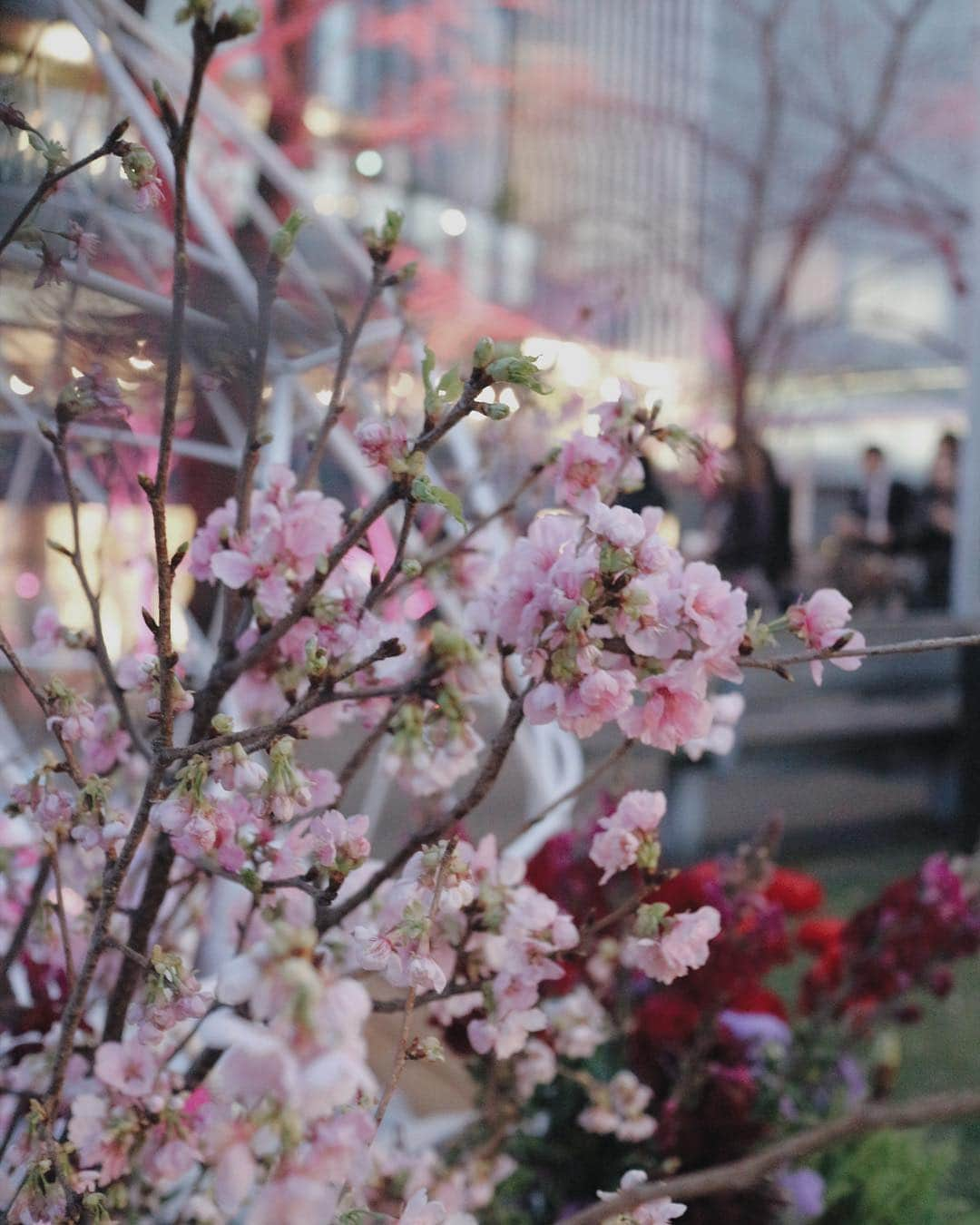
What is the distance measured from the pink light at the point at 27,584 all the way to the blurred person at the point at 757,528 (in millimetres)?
4003

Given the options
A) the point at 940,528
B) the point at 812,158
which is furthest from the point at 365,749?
the point at 812,158

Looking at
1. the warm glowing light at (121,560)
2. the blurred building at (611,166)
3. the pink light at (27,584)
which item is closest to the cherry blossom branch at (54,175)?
the warm glowing light at (121,560)

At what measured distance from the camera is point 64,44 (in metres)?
1.02

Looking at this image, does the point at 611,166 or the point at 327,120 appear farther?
the point at 611,166

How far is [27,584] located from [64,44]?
1.34m

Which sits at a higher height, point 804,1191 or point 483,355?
point 483,355

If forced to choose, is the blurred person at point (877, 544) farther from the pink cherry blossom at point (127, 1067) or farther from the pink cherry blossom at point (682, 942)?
the pink cherry blossom at point (127, 1067)

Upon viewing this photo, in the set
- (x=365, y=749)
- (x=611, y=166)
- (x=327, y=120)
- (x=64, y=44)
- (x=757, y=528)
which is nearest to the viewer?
(x=365, y=749)

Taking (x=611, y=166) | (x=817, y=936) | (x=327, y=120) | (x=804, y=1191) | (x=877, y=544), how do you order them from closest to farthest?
(x=804, y=1191)
(x=817, y=936)
(x=877, y=544)
(x=327, y=120)
(x=611, y=166)

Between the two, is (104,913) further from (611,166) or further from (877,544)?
(611,166)

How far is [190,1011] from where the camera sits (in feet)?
1.94

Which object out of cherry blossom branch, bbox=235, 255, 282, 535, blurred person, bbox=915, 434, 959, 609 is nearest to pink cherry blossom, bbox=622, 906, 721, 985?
cherry blossom branch, bbox=235, 255, 282, 535

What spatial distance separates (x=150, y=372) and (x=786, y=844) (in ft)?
10.8

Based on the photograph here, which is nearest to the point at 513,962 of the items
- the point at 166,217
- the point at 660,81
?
the point at 166,217
